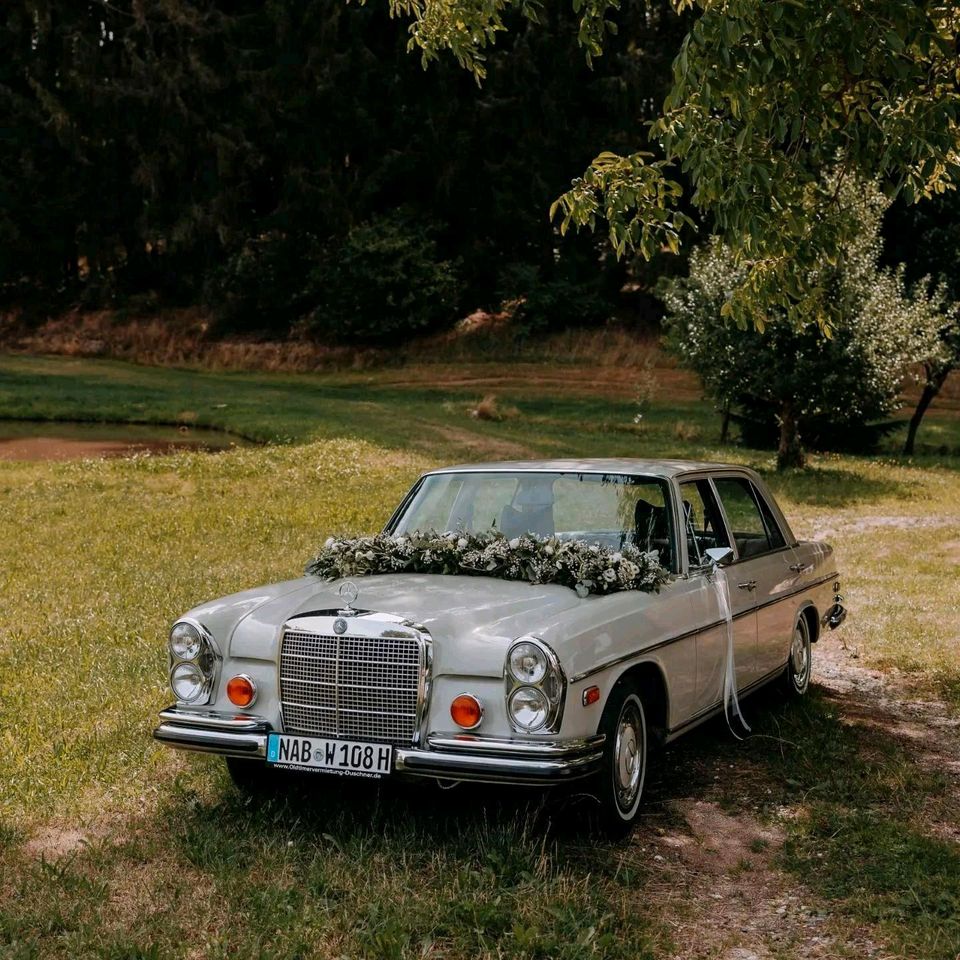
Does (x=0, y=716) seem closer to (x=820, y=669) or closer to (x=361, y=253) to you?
(x=820, y=669)

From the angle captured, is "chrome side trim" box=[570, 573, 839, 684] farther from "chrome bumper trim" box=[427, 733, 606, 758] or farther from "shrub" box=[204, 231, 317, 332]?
"shrub" box=[204, 231, 317, 332]

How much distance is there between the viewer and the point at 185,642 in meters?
5.48

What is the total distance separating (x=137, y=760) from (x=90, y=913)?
1974mm

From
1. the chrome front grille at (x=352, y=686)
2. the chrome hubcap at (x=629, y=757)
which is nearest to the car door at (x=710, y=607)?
the chrome hubcap at (x=629, y=757)

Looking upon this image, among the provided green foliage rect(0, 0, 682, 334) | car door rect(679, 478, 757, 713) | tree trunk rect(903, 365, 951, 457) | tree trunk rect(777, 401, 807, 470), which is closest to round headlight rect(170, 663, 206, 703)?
car door rect(679, 478, 757, 713)

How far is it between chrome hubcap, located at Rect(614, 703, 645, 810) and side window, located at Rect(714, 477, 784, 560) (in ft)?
6.07

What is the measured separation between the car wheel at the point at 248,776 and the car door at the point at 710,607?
7.20 feet

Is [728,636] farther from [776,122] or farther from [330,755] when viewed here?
[776,122]

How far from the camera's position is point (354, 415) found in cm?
2853

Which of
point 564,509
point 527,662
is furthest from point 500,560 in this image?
point 527,662

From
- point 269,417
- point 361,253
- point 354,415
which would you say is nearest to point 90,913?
point 269,417

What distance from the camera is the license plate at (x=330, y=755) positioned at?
16.0 feet

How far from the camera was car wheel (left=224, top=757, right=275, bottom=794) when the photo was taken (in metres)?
5.67

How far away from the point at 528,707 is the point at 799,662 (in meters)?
3.56
